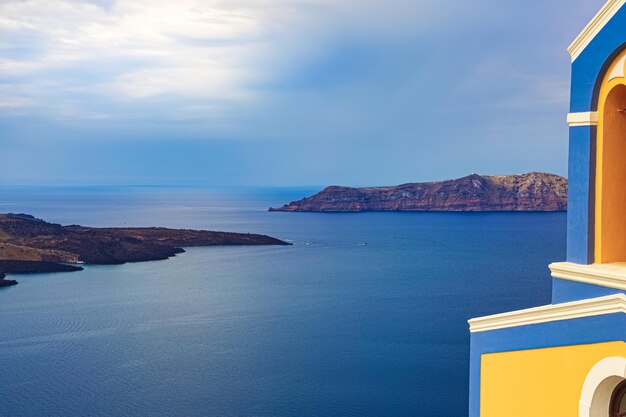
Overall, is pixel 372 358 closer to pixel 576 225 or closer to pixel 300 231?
pixel 576 225

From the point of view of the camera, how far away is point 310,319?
30.9 meters

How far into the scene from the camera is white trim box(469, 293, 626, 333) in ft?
11.8

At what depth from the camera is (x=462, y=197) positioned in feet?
369

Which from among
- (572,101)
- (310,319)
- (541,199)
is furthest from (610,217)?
(541,199)

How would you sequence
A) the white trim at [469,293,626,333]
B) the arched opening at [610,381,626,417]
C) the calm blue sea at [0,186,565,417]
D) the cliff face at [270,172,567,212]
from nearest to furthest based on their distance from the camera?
the white trim at [469,293,626,333] < the arched opening at [610,381,626,417] < the calm blue sea at [0,186,565,417] < the cliff face at [270,172,567,212]

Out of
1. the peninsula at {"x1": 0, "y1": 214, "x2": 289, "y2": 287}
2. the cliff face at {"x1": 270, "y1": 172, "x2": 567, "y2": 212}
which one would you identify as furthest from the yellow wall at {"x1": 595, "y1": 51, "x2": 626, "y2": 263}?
the cliff face at {"x1": 270, "y1": 172, "x2": 567, "y2": 212}

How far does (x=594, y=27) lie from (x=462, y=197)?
110440mm

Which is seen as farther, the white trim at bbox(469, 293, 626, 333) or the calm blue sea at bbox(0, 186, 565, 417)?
the calm blue sea at bbox(0, 186, 565, 417)

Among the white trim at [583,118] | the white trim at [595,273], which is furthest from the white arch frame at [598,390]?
the white trim at [583,118]

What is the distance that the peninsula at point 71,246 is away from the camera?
46.3 meters

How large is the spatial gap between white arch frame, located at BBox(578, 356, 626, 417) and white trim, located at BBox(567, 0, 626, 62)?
177 cm

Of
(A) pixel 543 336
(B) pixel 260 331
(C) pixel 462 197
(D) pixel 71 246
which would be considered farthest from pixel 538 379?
(C) pixel 462 197

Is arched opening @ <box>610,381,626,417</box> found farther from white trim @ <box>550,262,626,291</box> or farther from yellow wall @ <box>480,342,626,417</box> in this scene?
white trim @ <box>550,262,626,291</box>

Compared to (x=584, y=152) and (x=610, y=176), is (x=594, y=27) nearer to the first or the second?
(x=584, y=152)
